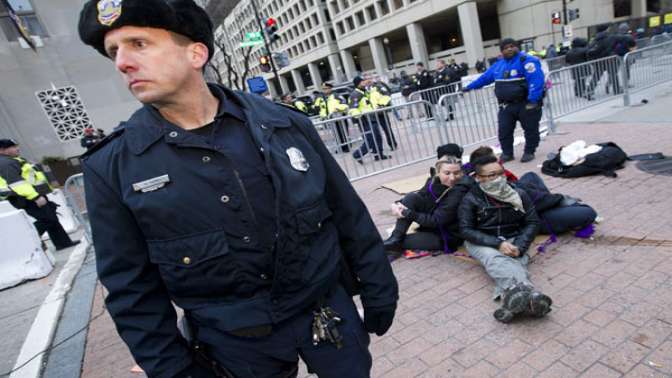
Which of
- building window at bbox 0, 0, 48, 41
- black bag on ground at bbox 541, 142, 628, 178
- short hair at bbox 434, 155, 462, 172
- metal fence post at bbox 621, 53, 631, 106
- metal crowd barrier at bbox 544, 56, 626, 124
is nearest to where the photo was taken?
short hair at bbox 434, 155, 462, 172

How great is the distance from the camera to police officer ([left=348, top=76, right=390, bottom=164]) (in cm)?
749

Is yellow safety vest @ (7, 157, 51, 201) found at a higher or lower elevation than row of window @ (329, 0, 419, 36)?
lower

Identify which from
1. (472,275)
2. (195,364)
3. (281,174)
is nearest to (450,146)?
(472,275)

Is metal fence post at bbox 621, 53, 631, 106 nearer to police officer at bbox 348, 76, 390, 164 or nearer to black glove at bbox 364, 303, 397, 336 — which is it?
police officer at bbox 348, 76, 390, 164

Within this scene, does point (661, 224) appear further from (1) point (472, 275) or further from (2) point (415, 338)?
(2) point (415, 338)

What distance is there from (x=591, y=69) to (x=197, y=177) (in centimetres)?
1029

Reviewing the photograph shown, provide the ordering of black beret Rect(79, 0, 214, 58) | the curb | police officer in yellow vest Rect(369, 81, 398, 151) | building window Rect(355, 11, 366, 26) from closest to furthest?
black beret Rect(79, 0, 214, 58), the curb, police officer in yellow vest Rect(369, 81, 398, 151), building window Rect(355, 11, 366, 26)

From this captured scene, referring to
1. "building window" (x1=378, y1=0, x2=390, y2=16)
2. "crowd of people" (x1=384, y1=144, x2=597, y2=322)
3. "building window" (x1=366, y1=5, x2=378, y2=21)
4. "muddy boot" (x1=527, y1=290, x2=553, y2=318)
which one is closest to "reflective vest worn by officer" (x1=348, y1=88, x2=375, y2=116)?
"crowd of people" (x1=384, y1=144, x2=597, y2=322)

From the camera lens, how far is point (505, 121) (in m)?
6.12

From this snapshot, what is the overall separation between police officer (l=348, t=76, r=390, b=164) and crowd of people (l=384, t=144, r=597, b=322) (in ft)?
10.9

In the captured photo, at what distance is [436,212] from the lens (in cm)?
374

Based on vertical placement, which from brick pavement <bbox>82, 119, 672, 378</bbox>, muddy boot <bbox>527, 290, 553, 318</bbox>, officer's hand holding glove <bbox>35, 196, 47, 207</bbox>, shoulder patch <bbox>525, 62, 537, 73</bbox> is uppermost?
officer's hand holding glove <bbox>35, 196, 47, 207</bbox>

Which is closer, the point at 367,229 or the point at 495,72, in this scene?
the point at 367,229

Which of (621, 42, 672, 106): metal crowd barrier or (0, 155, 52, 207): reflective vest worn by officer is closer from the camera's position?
(0, 155, 52, 207): reflective vest worn by officer
